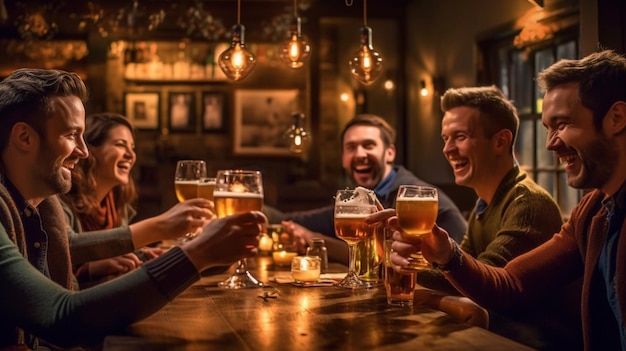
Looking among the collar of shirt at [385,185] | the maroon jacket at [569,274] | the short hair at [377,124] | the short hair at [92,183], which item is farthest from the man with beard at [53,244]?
the short hair at [377,124]

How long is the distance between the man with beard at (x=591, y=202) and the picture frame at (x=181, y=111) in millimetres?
6703

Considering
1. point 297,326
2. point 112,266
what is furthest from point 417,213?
point 112,266

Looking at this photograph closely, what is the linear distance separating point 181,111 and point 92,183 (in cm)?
527

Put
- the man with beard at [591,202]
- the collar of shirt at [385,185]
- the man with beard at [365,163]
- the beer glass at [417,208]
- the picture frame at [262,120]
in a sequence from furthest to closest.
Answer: the picture frame at [262,120] → the man with beard at [365,163] → the collar of shirt at [385,185] → the man with beard at [591,202] → the beer glass at [417,208]

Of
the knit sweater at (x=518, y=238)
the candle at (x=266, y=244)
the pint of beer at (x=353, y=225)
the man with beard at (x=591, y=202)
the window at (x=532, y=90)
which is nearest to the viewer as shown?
the man with beard at (x=591, y=202)

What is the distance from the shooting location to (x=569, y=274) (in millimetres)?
2166

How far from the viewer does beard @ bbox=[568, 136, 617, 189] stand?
6.19ft

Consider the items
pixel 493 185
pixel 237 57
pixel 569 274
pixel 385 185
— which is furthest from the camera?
pixel 385 185

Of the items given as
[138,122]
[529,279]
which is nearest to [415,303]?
[529,279]

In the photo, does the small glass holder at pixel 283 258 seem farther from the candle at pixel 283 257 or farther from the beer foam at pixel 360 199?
the beer foam at pixel 360 199

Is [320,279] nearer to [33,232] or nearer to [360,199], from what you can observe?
[360,199]

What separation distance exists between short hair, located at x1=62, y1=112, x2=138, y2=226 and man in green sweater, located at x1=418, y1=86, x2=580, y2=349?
1568mm

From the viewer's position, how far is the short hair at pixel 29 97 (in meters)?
1.80

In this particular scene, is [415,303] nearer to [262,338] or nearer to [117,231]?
[262,338]
